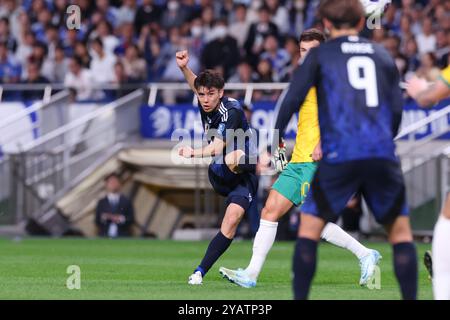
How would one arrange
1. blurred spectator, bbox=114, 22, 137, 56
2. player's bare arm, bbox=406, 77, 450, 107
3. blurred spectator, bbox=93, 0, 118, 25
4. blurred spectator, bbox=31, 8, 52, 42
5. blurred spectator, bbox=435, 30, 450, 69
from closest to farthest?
player's bare arm, bbox=406, 77, 450, 107 < blurred spectator, bbox=435, 30, 450, 69 < blurred spectator, bbox=114, 22, 137, 56 < blurred spectator, bbox=93, 0, 118, 25 < blurred spectator, bbox=31, 8, 52, 42

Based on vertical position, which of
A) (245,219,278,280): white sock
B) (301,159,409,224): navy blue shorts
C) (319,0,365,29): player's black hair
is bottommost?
(245,219,278,280): white sock

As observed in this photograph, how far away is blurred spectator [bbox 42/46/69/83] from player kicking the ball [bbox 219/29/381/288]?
1488 cm

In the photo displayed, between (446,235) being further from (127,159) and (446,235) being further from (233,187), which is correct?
(127,159)

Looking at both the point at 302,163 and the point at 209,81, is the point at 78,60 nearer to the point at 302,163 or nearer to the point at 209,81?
the point at 209,81

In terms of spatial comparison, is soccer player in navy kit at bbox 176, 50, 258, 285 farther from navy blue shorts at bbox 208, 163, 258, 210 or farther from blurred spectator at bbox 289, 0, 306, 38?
blurred spectator at bbox 289, 0, 306, 38

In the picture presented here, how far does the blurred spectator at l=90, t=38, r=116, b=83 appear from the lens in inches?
1023

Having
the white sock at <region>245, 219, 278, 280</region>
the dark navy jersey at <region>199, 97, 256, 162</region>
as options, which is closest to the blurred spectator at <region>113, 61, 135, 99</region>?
the dark navy jersey at <region>199, 97, 256, 162</region>

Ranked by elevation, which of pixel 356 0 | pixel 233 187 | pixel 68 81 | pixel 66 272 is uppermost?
pixel 68 81

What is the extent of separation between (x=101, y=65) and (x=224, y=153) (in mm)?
14130

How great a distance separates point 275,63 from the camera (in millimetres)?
24688

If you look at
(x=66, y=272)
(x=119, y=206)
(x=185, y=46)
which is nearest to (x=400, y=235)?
(x=66, y=272)

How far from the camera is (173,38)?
2561 centimetres

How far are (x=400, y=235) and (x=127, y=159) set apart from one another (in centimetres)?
1668

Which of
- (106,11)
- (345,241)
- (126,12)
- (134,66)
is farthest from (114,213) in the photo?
(345,241)
